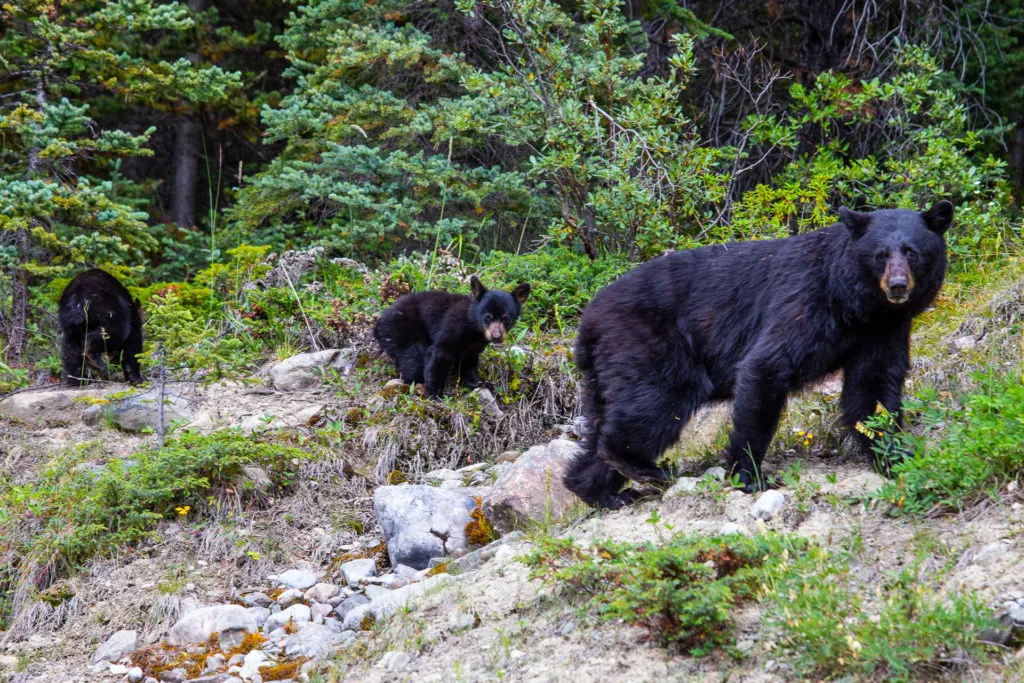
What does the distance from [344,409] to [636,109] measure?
327 centimetres

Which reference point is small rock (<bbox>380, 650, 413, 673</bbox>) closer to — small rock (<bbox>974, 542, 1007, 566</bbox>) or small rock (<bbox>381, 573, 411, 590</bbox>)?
small rock (<bbox>381, 573, 411, 590</bbox>)

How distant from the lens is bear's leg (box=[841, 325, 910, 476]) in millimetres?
4898

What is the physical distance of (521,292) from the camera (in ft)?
25.4

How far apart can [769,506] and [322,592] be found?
2472 mm

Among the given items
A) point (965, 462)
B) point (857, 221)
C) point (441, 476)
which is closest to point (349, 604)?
point (441, 476)

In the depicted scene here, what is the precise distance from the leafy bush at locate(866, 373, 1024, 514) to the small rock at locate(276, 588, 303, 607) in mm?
3096

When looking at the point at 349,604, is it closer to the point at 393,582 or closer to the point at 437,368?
the point at 393,582

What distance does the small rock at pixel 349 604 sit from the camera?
5258 mm

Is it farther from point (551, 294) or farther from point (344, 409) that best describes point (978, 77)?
point (344, 409)

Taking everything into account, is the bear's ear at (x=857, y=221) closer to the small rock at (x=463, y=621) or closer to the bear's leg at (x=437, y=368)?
the small rock at (x=463, y=621)

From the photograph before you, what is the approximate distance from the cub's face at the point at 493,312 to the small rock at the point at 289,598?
8.25 feet

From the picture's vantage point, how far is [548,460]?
5.98 metres

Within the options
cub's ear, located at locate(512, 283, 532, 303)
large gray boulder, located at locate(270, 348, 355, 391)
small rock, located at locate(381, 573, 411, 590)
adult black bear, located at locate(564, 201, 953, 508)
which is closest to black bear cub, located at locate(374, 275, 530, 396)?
cub's ear, located at locate(512, 283, 532, 303)

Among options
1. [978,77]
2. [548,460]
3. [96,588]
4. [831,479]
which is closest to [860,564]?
[831,479]
